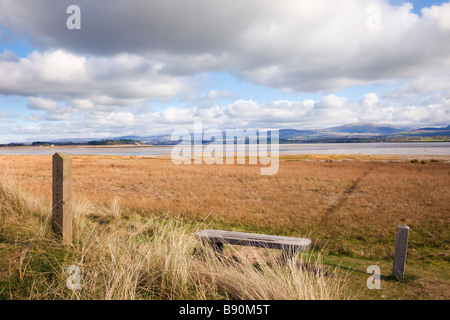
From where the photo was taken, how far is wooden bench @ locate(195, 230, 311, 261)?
471 centimetres

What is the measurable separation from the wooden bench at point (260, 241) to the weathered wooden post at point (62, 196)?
7.23ft

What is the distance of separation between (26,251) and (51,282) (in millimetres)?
700

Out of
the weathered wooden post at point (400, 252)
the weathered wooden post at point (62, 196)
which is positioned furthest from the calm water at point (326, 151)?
the weathered wooden post at point (400, 252)

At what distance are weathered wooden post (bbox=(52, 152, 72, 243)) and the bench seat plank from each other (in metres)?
2.20

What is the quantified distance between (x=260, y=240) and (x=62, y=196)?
3.18 meters

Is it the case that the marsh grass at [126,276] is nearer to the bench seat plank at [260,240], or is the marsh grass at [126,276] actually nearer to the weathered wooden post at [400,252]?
the bench seat plank at [260,240]

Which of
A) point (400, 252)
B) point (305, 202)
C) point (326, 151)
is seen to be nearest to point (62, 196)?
point (400, 252)

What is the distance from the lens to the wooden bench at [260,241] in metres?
4.71

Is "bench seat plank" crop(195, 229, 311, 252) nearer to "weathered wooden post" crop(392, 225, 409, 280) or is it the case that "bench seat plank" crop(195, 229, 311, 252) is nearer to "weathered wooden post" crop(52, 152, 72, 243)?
"weathered wooden post" crop(392, 225, 409, 280)

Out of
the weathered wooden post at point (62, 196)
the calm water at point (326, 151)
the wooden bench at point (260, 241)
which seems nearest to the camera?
the weathered wooden post at point (62, 196)

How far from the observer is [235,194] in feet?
46.6

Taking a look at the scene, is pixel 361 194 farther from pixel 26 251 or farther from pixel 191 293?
pixel 26 251

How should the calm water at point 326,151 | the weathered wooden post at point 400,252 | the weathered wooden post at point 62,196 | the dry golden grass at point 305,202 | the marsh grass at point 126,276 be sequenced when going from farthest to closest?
1. the calm water at point 326,151
2. the dry golden grass at point 305,202
3. the weathered wooden post at point 400,252
4. the weathered wooden post at point 62,196
5. the marsh grass at point 126,276
